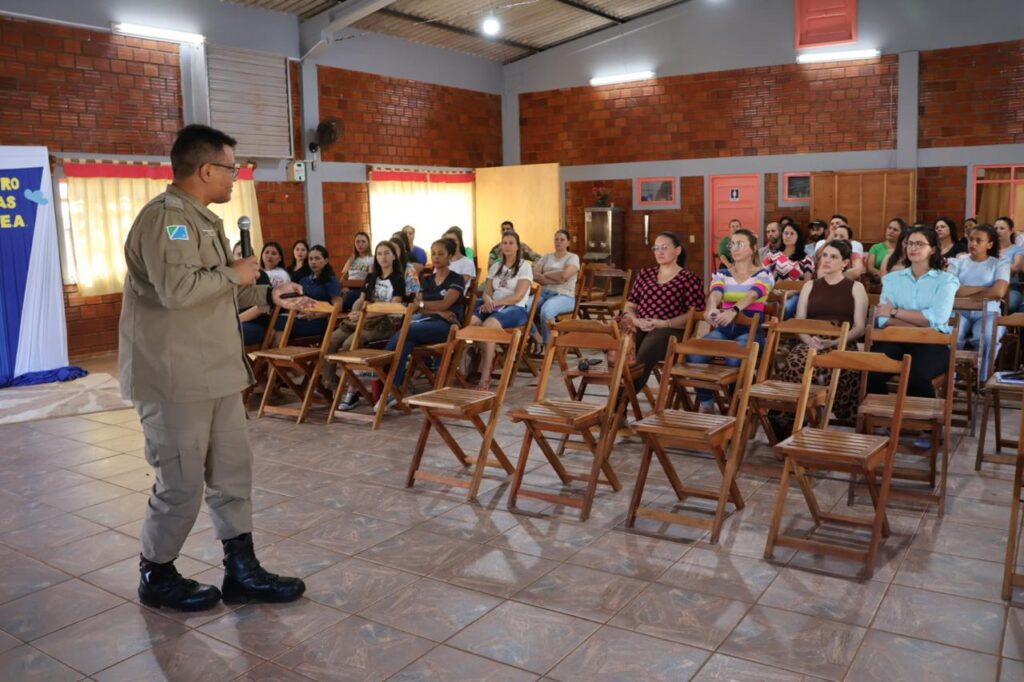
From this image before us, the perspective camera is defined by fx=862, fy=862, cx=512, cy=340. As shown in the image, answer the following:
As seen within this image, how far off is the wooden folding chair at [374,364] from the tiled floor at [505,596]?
123 centimetres

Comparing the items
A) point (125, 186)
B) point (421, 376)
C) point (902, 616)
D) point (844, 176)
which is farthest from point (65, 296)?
point (844, 176)

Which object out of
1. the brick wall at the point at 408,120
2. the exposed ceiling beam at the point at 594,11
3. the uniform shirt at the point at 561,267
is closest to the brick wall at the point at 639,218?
the brick wall at the point at 408,120

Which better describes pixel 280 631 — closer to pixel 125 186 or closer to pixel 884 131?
pixel 125 186

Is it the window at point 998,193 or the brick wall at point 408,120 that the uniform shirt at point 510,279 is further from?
the window at point 998,193

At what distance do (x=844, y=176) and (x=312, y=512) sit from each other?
9.13 metres

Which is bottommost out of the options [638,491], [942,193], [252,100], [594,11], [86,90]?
[638,491]

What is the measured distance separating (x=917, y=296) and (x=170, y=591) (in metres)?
4.37

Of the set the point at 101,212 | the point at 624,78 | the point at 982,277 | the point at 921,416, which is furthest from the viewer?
the point at 624,78

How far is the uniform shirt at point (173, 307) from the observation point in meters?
2.79

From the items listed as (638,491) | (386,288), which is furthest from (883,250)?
(638,491)

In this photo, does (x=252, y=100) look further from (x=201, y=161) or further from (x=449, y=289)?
(x=201, y=161)

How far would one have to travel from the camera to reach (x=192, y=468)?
291cm

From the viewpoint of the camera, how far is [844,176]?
10992mm

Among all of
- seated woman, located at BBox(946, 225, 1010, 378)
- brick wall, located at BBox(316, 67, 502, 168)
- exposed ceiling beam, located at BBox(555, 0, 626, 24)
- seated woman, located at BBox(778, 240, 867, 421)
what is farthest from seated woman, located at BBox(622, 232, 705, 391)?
exposed ceiling beam, located at BBox(555, 0, 626, 24)
